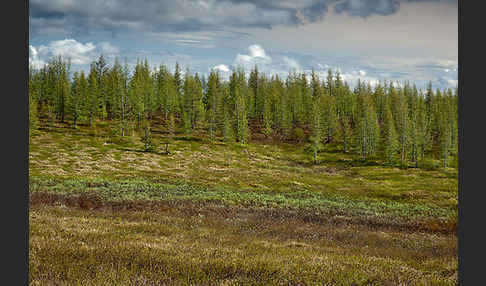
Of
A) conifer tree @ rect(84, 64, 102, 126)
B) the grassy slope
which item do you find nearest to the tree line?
conifer tree @ rect(84, 64, 102, 126)

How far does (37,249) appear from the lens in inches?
307

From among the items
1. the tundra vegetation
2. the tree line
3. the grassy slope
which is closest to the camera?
the grassy slope

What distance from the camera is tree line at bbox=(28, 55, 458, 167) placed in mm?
97625

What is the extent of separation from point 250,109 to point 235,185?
7900 centimetres

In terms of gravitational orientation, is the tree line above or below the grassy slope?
above

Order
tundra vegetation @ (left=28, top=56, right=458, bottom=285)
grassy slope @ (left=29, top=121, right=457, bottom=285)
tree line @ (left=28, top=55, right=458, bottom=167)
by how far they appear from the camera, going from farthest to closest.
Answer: tree line @ (left=28, top=55, right=458, bottom=167), tundra vegetation @ (left=28, top=56, right=458, bottom=285), grassy slope @ (left=29, top=121, right=457, bottom=285)

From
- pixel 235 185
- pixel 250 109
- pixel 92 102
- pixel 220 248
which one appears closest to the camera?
pixel 220 248

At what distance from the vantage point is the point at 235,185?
46938 mm

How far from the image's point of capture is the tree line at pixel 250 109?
97.6 m

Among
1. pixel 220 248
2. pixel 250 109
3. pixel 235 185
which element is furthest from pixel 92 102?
pixel 220 248

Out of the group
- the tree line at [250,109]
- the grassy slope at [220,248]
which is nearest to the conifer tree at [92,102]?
the tree line at [250,109]

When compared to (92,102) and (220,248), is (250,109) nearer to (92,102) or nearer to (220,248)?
(92,102)

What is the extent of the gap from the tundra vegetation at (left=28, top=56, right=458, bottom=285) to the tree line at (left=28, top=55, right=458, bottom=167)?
2.25 ft

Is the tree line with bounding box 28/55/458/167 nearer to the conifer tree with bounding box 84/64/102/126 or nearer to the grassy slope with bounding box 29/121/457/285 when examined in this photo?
the conifer tree with bounding box 84/64/102/126
